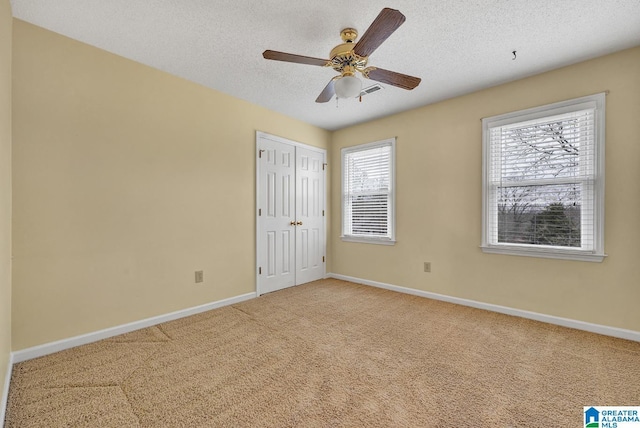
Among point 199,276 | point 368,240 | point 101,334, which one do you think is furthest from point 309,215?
point 101,334

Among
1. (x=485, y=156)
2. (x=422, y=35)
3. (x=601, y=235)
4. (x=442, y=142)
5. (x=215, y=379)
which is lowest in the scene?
(x=215, y=379)

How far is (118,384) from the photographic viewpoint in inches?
73.5

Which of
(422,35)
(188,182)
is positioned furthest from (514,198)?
(188,182)

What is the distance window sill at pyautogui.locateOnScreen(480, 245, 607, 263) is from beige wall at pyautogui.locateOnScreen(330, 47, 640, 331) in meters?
0.05

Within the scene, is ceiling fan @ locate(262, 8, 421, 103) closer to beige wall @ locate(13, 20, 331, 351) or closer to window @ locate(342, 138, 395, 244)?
beige wall @ locate(13, 20, 331, 351)

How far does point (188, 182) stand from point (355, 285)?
277 centimetres

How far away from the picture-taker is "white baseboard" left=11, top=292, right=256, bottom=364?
217 cm

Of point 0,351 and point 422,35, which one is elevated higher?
point 422,35

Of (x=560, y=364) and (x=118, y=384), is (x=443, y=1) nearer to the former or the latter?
(x=560, y=364)

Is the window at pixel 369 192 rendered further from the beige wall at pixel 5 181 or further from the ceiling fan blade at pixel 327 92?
the beige wall at pixel 5 181

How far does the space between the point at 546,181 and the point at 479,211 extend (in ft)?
2.27

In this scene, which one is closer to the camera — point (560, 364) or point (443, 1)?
point (443, 1)

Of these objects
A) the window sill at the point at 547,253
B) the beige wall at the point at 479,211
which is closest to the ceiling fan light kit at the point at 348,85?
the beige wall at the point at 479,211

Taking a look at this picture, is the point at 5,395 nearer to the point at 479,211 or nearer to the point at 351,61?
the point at 351,61
